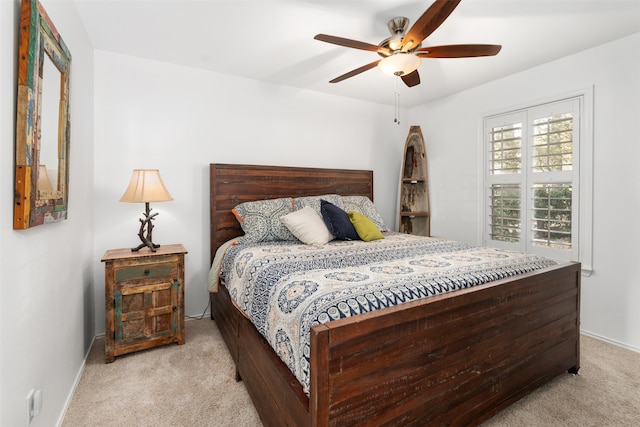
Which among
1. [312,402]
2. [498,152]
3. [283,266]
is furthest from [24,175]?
[498,152]

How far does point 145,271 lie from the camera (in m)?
2.33

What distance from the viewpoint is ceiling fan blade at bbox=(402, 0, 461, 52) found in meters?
1.52

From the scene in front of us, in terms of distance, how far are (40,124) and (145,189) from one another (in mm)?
1172

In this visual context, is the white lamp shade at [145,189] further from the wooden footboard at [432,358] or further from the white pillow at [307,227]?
the wooden footboard at [432,358]

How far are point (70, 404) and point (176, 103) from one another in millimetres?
2442

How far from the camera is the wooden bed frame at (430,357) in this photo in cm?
109

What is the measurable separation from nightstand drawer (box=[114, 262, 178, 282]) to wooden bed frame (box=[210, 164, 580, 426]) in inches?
22.1

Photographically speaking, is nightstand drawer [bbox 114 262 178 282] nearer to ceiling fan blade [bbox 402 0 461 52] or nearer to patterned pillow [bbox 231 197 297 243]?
patterned pillow [bbox 231 197 297 243]

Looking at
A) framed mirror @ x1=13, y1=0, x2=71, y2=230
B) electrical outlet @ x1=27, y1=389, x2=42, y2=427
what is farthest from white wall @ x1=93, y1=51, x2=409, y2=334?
electrical outlet @ x1=27, y1=389, x2=42, y2=427

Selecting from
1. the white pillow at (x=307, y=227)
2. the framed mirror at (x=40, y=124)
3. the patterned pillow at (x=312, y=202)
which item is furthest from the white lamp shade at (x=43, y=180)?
the patterned pillow at (x=312, y=202)

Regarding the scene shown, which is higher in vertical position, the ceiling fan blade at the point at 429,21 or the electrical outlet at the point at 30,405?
the ceiling fan blade at the point at 429,21

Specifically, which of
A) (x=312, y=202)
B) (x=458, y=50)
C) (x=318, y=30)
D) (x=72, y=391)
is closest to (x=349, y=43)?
(x=318, y=30)

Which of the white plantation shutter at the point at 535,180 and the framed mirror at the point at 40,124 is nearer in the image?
the framed mirror at the point at 40,124

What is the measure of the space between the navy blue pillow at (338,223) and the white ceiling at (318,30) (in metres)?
1.37
